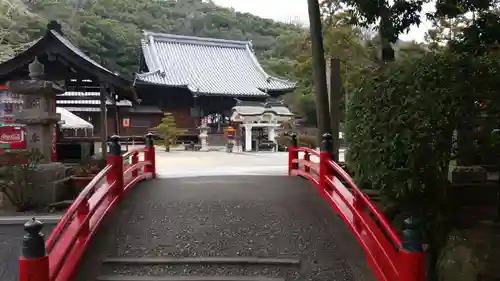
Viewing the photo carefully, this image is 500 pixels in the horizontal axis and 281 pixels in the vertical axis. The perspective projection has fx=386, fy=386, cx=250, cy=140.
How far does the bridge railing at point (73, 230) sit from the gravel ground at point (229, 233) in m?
0.20

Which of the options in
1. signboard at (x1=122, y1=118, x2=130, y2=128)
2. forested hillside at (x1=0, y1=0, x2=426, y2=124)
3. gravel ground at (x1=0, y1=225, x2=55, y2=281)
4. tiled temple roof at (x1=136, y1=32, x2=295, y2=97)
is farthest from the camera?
tiled temple roof at (x1=136, y1=32, x2=295, y2=97)

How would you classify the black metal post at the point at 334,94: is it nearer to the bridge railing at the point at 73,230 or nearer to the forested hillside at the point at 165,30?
the forested hillside at the point at 165,30

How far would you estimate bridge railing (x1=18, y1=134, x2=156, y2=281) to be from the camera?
3205 mm

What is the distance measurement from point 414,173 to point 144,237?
3.42m

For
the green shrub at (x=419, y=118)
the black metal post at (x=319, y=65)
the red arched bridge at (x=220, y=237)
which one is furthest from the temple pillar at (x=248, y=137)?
the green shrub at (x=419, y=118)

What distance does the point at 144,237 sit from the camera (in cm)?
509

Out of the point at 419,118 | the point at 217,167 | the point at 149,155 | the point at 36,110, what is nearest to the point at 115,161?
the point at 149,155

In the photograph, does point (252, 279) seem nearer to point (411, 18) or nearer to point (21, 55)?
point (411, 18)

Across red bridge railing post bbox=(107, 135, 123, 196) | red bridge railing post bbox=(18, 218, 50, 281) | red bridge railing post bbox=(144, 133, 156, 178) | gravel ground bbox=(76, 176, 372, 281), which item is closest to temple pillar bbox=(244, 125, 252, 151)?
red bridge railing post bbox=(144, 133, 156, 178)

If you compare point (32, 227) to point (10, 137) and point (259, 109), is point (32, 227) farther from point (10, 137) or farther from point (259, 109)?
point (259, 109)

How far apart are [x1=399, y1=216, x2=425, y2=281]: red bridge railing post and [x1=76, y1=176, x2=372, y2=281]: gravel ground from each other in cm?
94

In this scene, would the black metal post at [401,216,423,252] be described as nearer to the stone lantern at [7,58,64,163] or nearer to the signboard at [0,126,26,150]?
the stone lantern at [7,58,64,163]

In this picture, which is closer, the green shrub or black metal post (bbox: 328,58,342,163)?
the green shrub

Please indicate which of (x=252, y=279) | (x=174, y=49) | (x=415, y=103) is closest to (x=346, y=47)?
(x=415, y=103)
